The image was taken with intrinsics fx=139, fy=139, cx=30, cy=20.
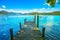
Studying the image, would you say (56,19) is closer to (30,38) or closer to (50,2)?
(30,38)

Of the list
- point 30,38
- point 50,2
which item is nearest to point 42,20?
point 30,38

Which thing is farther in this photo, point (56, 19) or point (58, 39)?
point (56, 19)

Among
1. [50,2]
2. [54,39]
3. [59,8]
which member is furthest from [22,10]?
[50,2]

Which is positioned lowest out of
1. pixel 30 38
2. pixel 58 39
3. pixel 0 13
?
pixel 58 39

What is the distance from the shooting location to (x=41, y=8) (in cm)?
1705

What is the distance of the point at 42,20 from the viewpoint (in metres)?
20.0

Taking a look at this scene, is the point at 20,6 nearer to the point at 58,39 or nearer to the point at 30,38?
the point at 58,39

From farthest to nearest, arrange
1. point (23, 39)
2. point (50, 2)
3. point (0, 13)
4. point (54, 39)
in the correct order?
point (0, 13) < point (54, 39) < point (23, 39) < point (50, 2)

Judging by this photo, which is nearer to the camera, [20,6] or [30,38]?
[30,38]

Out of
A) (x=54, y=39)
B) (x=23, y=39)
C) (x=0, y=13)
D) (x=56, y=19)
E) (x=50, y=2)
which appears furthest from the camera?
(x=56, y=19)

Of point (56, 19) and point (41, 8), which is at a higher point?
point (41, 8)

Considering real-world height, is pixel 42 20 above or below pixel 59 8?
below

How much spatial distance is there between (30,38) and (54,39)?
4.19 m

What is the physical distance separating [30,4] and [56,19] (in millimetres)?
7206
